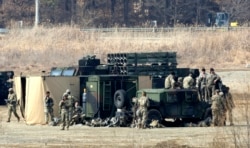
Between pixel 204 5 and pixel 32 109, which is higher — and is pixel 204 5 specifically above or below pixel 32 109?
above

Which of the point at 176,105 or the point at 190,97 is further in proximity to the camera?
the point at 190,97

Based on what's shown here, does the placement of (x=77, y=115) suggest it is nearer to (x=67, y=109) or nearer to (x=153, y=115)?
(x=67, y=109)

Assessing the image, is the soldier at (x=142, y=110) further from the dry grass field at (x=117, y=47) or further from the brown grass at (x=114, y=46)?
the brown grass at (x=114, y=46)

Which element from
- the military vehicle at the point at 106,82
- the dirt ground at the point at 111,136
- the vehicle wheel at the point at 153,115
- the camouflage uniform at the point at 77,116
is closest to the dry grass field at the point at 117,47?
the military vehicle at the point at 106,82

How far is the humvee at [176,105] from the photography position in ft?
108

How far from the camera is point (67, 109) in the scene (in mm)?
33031

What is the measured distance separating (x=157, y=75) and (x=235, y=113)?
16868 mm

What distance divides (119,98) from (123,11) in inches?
2463

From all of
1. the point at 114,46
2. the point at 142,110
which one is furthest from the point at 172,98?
the point at 114,46

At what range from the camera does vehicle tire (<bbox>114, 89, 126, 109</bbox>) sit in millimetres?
34344

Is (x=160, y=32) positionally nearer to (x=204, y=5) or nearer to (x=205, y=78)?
(x=204, y=5)

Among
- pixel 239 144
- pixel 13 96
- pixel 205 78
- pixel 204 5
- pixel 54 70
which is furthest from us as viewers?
pixel 204 5

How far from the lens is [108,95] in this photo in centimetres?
3541

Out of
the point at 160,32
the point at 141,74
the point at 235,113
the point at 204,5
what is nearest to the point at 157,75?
the point at 141,74
